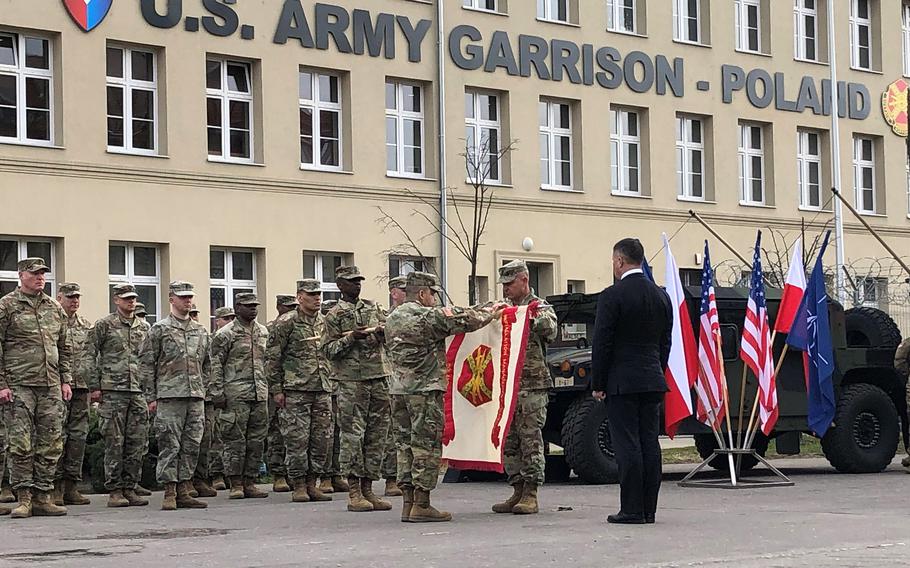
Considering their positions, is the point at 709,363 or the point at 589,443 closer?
the point at 709,363

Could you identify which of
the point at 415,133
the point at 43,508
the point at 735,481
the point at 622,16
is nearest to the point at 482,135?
the point at 415,133

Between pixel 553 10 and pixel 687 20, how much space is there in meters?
3.74

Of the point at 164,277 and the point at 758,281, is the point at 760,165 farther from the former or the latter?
the point at 758,281

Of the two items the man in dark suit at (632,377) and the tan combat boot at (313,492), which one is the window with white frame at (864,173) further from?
the man in dark suit at (632,377)

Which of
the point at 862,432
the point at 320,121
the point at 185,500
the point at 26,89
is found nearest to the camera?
the point at 185,500

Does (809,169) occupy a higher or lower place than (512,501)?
higher

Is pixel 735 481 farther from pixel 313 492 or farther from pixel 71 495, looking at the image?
pixel 71 495

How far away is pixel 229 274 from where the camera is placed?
93.1 feet

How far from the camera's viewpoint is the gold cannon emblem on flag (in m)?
13.5

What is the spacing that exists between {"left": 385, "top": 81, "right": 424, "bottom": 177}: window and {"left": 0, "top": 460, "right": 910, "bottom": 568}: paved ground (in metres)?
15.1

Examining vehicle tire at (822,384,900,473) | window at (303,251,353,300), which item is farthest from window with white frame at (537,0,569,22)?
vehicle tire at (822,384,900,473)

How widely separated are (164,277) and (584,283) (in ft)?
30.5

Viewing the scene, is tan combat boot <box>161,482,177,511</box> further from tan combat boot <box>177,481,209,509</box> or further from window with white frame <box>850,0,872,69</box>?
window with white frame <box>850,0,872,69</box>

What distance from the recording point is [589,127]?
109ft
